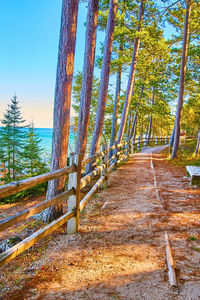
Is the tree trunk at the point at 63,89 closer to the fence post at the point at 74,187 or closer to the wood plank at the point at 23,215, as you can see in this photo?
the fence post at the point at 74,187

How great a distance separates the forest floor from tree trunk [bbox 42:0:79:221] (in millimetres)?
999

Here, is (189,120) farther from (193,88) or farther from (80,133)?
(80,133)

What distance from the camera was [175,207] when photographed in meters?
4.93

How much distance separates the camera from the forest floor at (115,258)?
225 cm

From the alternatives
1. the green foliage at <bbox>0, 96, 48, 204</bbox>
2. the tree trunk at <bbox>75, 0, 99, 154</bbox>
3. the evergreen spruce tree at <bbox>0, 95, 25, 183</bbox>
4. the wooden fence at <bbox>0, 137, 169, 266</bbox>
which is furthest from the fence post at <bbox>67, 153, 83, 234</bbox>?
the evergreen spruce tree at <bbox>0, 95, 25, 183</bbox>

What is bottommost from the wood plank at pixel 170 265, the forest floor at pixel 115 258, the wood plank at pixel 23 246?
the forest floor at pixel 115 258

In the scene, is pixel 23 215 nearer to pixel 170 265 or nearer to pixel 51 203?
pixel 51 203

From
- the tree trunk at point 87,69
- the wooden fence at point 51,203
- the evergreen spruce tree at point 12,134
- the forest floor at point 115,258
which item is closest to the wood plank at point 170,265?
the forest floor at point 115,258

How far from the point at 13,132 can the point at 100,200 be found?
19.3 meters

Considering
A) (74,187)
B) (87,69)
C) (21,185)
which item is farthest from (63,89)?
(87,69)

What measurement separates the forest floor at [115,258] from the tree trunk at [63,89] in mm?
999

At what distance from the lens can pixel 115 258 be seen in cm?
288

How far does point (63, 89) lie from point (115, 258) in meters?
3.40

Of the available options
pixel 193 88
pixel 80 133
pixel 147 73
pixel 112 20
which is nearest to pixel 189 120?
pixel 193 88
